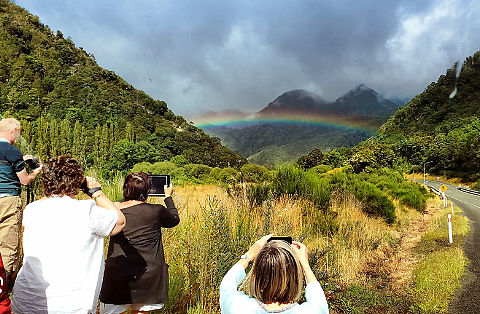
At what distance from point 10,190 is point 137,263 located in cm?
168

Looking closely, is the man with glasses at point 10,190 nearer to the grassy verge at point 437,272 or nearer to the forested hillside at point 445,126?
the grassy verge at point 437,272

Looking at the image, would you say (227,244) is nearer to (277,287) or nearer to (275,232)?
(275,232)

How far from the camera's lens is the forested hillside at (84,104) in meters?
33.8

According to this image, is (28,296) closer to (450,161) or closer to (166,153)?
(166,153)

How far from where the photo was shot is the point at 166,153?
→ 34406 millimetres

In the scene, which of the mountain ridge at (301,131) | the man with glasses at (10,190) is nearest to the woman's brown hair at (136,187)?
the man with glasses at (10,190)

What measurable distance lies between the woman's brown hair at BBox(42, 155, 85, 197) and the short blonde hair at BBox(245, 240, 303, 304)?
1.33m

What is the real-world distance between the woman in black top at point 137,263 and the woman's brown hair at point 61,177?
0.72m

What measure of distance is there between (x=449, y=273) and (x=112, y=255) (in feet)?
22.2

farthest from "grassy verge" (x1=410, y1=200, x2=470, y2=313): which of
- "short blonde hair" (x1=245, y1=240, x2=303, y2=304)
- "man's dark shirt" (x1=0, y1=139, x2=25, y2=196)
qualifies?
"man's dark shirt" (x1=0, y1=139, x2=25, y2=196)

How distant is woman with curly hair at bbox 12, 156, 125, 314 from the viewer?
85.0 inches

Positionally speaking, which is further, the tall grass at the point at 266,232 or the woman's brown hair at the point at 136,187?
the tall grass at the point at 266,232

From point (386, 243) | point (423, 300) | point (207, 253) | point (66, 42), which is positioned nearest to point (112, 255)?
point (207, 253)

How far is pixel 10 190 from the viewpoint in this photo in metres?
3.61
